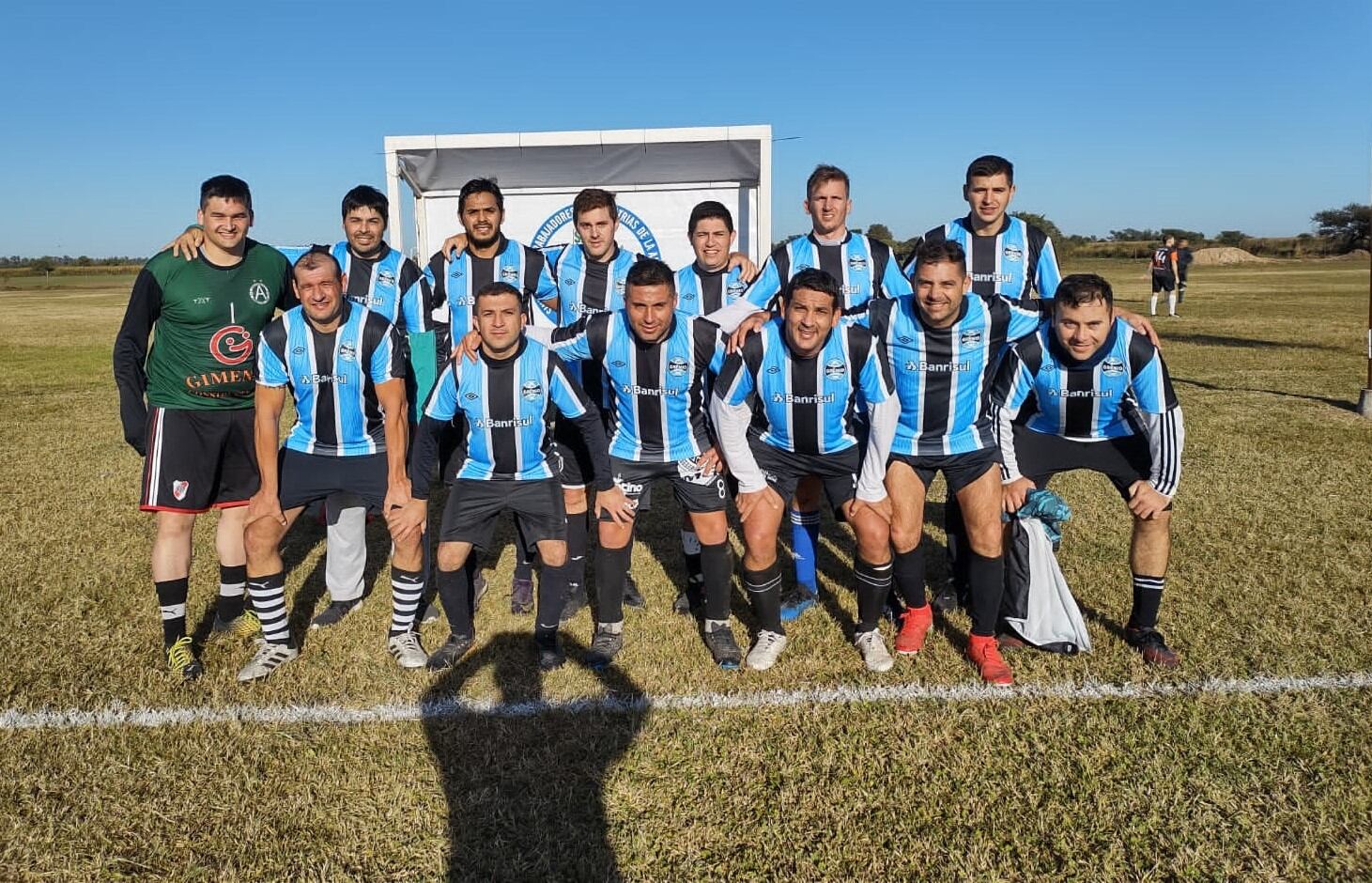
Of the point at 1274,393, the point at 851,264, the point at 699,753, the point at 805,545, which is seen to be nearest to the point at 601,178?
the point at 851,264

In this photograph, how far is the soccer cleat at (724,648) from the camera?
12.4ft

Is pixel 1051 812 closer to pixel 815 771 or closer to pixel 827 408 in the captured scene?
pixel 815 771

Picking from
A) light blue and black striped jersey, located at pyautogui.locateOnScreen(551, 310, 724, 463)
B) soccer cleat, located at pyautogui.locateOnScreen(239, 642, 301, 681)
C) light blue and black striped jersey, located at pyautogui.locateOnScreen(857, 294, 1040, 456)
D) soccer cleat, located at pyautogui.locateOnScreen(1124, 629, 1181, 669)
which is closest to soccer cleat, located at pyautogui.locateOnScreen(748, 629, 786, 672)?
light blue and black striped jersey, located at pyautogui.locateOnScreen(551, 310, 724, 463)

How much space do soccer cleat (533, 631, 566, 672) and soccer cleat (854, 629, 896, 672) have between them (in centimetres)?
137

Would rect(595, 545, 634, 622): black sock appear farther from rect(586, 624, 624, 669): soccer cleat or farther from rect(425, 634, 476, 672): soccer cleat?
rect(425, 634, 476, 672): soccer cleat

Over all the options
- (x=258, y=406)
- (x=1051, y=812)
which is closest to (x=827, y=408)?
(x=1051, y=812)

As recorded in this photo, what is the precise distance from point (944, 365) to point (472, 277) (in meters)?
2.61

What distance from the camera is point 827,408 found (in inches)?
150

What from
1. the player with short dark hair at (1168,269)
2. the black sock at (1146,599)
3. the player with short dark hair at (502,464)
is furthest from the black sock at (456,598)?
the player with short dark hair at (1168,269)

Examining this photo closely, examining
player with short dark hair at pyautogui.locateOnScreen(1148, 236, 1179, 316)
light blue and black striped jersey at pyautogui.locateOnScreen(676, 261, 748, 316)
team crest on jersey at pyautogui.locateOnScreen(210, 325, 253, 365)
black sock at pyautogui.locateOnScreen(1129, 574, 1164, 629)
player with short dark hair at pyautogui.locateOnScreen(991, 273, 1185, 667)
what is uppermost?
player with short dark hair at pyautogui.locateOnScreen(1148, 236, 1179, 316)

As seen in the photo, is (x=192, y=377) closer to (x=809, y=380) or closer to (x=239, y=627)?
(x=239, y=627)

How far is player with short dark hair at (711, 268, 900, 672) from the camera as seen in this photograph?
3676 mm

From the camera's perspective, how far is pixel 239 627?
418 cm

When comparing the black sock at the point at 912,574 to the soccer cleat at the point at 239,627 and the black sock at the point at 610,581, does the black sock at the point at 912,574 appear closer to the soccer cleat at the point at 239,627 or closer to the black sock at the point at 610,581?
the black sock at the point at 610,581
